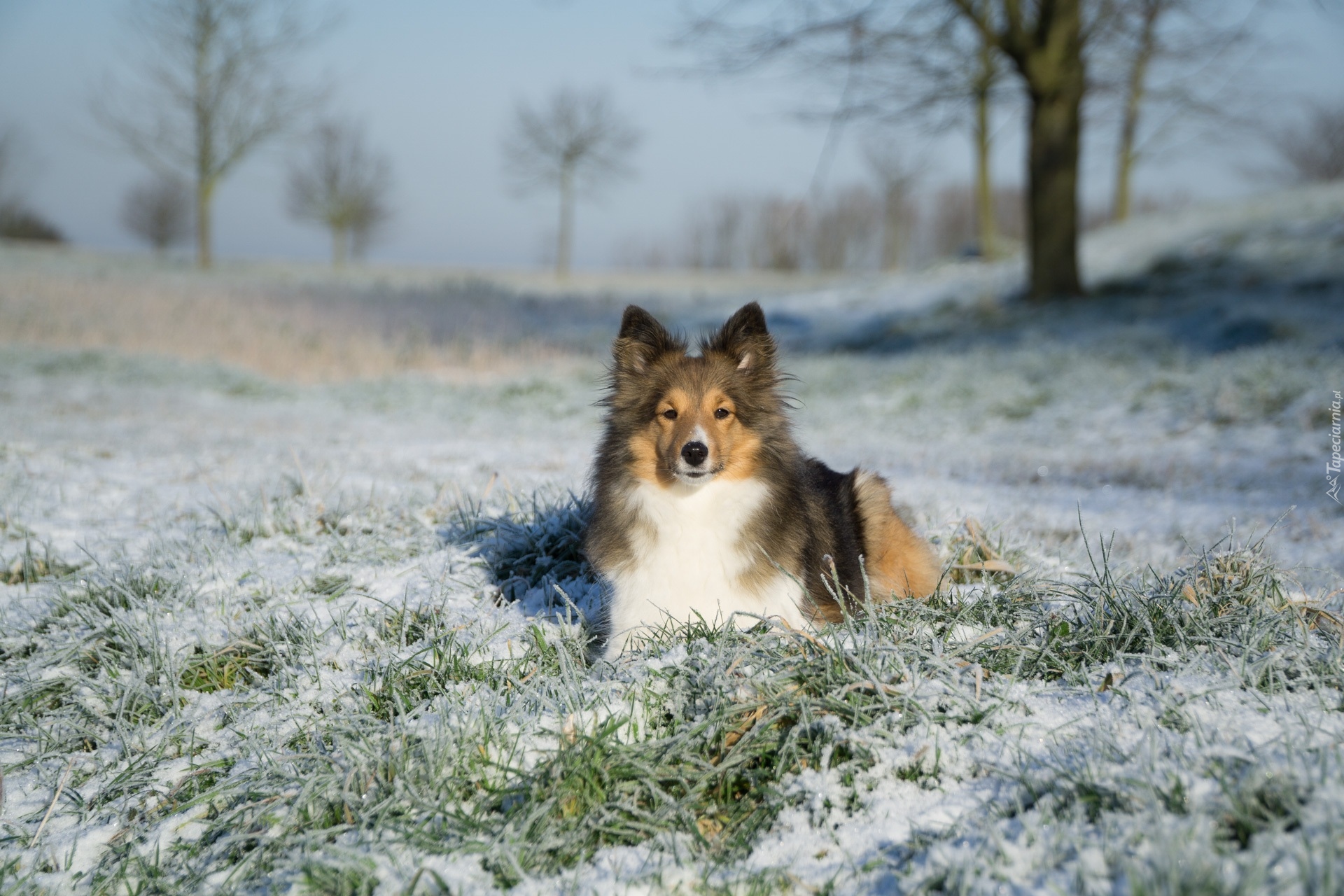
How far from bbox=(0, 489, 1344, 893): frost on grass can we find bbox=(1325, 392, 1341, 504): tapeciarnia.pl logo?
3.88m

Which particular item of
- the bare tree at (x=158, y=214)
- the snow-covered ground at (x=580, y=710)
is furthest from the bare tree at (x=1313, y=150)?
the bare tree at (x=158, y=214)

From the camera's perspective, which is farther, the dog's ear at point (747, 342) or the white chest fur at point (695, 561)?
the dog's ear at point (747, 342)

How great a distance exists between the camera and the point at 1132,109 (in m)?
17.6

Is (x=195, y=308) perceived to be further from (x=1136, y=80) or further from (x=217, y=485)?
(x=1136, y=80)

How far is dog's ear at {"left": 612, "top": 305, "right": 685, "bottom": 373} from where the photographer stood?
3.34m

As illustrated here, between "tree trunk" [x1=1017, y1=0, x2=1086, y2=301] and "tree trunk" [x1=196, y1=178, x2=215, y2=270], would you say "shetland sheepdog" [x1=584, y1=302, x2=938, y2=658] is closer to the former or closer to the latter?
"tree trunk" [x1=1017, y1=0, x2=1086, y2=301]

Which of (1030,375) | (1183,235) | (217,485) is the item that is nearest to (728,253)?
(1183,235)

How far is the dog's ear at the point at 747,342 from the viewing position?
10.9 feet

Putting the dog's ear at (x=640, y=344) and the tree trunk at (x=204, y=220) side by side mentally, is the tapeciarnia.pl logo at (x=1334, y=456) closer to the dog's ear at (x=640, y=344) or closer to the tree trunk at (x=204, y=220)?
the dog's ear at (x=640, y=344)

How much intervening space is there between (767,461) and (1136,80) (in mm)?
16511

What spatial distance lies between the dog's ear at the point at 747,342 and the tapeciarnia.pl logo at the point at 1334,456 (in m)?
5.10

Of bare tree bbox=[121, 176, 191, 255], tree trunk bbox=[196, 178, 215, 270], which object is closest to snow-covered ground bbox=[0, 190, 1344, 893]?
tree trunk bbox=[196, 178, 215, 270]

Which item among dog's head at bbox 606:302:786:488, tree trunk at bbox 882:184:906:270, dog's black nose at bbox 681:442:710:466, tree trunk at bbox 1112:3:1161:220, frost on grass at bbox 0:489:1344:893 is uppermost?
tree trunk at bbox 882:184:906:270

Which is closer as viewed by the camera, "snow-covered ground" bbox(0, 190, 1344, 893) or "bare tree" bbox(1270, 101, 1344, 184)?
"snow-covered ground" bbox(0, 190, 1344, 893)
